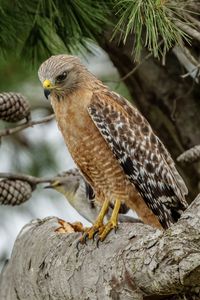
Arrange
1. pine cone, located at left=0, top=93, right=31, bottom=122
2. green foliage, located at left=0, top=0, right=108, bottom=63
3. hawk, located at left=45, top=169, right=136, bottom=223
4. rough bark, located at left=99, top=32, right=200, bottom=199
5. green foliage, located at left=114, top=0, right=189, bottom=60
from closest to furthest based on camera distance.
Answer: green foliage, located at left=114, top=0, right=189, bottom=60
green foliage, located at left=0, top=0, right=108, bottom=63
pine cone, located at left=0, top=93, right=31, bottom=122
rough bark, located at left=99, top=32, right=200, bottom=199
hawk, located at left=45, top=169, right=136, bottom=223

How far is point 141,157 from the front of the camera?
16.0 ft

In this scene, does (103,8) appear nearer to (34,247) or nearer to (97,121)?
(97,121)

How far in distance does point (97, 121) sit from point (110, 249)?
1038 millimetres

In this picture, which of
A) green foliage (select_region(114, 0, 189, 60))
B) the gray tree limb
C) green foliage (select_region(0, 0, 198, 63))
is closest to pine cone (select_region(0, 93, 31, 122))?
green foliage (select_region(0, 0, 198, 63))

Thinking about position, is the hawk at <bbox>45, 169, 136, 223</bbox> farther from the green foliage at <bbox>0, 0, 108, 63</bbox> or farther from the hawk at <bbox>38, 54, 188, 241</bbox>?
the green foliage at <bbox>0, 0, 108, 63</bbox>

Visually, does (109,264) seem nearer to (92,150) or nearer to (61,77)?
(92,150)

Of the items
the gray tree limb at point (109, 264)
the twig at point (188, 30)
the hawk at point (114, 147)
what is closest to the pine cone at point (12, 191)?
the gray tree limb at point (109, 264)

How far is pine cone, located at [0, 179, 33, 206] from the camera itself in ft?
16.2

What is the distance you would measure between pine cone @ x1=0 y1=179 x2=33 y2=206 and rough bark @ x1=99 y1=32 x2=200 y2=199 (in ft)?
2.84

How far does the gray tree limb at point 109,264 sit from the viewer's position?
3.23m

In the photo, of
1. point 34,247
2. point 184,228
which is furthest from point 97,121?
point 184,228

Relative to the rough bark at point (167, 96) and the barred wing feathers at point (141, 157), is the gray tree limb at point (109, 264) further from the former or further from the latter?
the rough bark at point (167, 96)

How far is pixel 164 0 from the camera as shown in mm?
4117

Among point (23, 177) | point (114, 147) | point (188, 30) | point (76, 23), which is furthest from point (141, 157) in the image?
point (188, 30)
